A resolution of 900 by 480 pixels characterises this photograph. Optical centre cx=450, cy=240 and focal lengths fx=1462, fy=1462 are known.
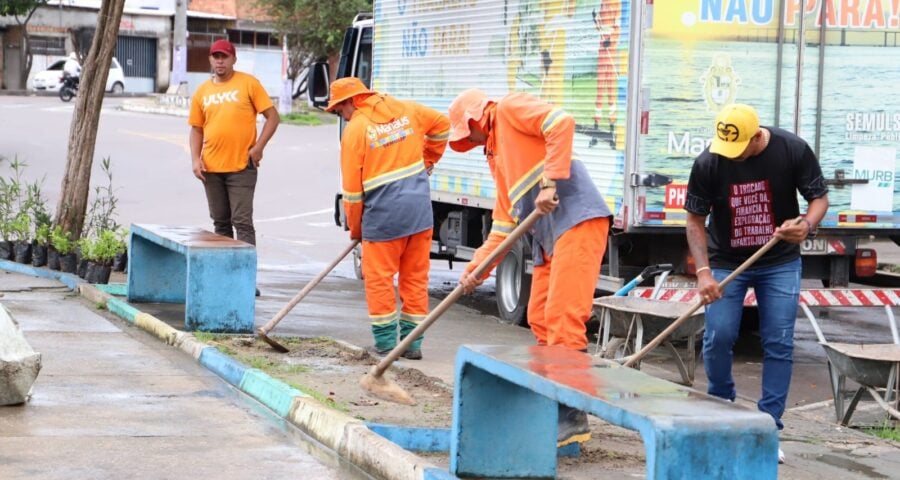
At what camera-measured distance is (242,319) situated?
382 inches

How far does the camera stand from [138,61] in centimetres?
6081

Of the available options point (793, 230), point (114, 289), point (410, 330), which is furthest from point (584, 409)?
point (114, 289)

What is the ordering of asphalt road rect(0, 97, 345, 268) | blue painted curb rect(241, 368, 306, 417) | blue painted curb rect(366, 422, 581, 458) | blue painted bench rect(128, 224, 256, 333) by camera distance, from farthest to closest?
asphalt road rect(0, 97, 345, 268), blue painted bench rect(128, 224, 256, 333), blue painted curb rect(241, 368, 306, 417), blue painted curb rect(366, 422, 581, 458)

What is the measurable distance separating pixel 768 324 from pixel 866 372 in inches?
35.2

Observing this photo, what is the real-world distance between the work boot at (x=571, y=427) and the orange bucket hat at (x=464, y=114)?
1.47 metres

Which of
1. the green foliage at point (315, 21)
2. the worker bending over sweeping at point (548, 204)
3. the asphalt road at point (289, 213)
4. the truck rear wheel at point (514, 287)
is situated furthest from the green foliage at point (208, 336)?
the green foliage at point (315, 21)

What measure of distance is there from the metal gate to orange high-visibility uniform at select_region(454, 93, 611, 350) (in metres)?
54.9

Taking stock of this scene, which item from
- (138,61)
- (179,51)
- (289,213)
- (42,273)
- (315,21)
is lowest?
(289,213)

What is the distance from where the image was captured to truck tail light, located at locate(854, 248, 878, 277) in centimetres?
1068

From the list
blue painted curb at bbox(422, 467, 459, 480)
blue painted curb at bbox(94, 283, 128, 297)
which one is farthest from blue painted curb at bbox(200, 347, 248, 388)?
blue painted curb at bbox(94, 283, 128, 297)

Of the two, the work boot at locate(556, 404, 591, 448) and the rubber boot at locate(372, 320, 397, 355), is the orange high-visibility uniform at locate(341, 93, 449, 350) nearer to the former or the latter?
the rubber boot at locate(372, 320, 397, 355)

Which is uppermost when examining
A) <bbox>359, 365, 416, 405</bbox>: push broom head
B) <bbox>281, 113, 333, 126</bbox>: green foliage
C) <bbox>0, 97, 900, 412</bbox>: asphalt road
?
<bbox>281, 113, 333, 126</bbox>: green foliage

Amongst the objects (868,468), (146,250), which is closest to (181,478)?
(868,468)

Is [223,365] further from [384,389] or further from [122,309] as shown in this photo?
[122,309]
